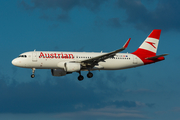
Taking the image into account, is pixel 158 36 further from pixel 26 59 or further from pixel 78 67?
pixel 26 59

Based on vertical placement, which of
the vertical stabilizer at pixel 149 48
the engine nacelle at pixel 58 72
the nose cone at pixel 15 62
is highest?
the vertical stabilizer at pixel 149 48

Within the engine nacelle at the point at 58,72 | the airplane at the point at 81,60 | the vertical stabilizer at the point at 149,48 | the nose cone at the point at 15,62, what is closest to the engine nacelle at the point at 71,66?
Result: the airplane at the point at 81,60

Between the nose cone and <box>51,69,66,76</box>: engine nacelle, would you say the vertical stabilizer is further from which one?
the nose cone

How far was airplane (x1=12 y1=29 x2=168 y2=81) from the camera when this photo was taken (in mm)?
54219

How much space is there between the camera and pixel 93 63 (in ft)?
182

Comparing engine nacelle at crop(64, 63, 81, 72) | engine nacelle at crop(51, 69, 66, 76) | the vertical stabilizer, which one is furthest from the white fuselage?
the vertical stabilizer

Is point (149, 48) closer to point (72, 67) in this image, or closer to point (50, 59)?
point (72, 67)

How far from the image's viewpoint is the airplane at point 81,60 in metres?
54.2

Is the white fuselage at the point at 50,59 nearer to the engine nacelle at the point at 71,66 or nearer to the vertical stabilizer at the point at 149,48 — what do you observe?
the engine nacelle at the point at 71,66

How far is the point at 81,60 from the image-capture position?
2173 inches

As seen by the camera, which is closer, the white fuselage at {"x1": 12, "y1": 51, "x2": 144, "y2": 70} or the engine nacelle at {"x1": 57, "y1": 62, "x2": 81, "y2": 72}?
the engine nacelle at {"x1": 57, "y1": 62, "x2": 81, "y2": 72}

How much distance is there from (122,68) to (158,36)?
1076cm

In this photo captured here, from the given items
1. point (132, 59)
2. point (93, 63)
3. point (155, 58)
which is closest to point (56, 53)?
point (93, 63)

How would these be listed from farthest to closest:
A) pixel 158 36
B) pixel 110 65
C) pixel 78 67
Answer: pixel 158 36
pixel 110 65
pixel 78 67
